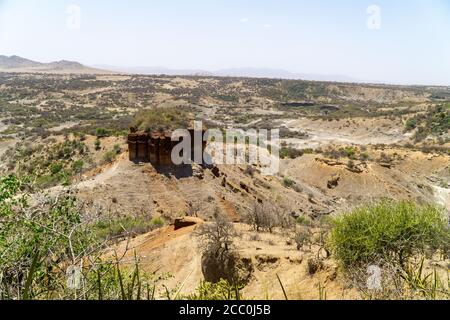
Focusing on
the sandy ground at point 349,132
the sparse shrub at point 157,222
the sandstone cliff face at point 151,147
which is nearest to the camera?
the sparse shrub at point 157,222

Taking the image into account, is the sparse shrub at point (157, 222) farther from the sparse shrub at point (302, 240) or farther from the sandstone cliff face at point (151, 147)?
the sparse shrub at point (302, 240)

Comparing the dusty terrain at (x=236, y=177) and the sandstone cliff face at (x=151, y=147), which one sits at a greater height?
the sandstone cliff face at (x=151, y=147)

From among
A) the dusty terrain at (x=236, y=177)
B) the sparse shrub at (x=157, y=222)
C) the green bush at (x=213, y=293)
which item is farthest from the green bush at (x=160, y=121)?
the green bush at (x=213, y=293)

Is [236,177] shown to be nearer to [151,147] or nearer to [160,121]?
[151,147]

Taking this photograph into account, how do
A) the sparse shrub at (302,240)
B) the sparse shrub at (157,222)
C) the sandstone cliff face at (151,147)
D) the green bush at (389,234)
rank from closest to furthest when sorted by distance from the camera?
1. the green bush at (389,234)
2. the sparse shrub at (302,240)
3. the sparse shrub at (157,222)
4. the sandstone cliff face at (151,147)

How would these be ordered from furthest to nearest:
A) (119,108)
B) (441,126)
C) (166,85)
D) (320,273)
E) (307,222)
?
(166,85)
(119,108)
(441,126)
(307,222)
(320,273)

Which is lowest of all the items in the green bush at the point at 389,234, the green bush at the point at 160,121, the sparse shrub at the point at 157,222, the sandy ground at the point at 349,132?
the sparse shrub at the point at 157,222

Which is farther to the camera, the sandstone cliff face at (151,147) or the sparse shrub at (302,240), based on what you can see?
the sandstone cliff face at (151,147)

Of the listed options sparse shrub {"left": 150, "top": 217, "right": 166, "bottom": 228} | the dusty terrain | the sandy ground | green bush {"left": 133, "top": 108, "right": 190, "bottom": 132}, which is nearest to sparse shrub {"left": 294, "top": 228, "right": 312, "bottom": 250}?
the dusty terrain

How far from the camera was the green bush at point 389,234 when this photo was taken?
8.26m

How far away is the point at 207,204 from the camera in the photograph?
20.4 meters
